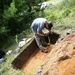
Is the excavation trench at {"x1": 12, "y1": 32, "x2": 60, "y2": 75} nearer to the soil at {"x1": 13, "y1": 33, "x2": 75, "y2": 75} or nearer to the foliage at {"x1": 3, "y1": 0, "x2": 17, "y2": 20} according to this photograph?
the soil at {"x1": 13, "y1": 33, "x2": 75, "y2": 75}

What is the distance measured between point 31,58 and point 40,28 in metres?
1.18

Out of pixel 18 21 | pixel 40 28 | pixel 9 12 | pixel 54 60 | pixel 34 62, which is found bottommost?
pixel 34 62

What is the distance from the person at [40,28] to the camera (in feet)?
21.8

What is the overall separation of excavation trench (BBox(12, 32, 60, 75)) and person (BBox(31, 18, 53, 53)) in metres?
0.27

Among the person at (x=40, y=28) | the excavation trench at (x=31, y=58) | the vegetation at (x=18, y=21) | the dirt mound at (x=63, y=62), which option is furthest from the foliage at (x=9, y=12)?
the dirt mound at (x=63, y=62)

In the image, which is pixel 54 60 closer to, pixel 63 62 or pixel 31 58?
pixel 63 62


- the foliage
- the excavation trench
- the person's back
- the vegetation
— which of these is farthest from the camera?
the foliage

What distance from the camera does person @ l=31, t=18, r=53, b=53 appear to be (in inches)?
262

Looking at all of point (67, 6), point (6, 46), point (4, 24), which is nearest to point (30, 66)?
point (6, 46)

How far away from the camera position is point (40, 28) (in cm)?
670

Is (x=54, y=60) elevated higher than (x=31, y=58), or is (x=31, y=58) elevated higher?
(x=54, y=60)

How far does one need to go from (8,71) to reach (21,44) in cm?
149

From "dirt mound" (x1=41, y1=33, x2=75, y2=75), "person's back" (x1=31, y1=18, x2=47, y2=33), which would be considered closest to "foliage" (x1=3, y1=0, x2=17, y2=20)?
"person's back" (x1=31, y1=18, x2=47, y2=33)

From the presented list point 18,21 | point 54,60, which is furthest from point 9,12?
point 54,60
